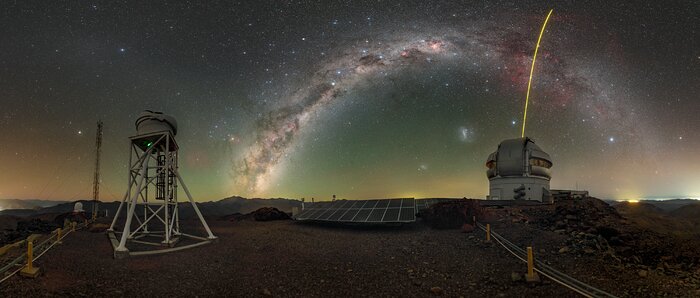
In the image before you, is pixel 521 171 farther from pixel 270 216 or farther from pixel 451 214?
pixel 270 216

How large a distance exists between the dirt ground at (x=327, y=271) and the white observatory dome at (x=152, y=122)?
23.4 ft

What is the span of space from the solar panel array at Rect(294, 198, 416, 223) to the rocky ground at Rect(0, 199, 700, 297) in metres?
2.75

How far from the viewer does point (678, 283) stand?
10836 mm

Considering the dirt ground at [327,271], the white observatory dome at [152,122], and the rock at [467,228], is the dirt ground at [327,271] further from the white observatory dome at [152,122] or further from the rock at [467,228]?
the white observatory dome at [152,122]

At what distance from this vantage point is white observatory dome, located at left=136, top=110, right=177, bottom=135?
2036cm

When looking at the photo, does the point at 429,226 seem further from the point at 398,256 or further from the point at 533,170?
the point at 533,170

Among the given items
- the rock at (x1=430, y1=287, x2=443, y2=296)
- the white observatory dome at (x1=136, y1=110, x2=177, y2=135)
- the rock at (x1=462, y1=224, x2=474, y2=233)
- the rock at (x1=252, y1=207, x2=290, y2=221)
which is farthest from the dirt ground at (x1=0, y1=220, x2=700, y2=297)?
the rock at (x1=252, y1=207, x2=290, y2=221)

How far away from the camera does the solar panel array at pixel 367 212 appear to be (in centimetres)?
2355

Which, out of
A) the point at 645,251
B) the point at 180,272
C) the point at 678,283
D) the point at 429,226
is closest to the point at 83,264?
the point at 180,272

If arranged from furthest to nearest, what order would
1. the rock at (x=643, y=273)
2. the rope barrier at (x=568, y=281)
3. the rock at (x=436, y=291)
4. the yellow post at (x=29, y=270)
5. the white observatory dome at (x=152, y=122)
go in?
the white observatory dome at (x=152, y=122) → the yellow post at (x=29, y=270) → the rock at (x=643, y=273) → the rock at (x=436, y=291) → the rope barrier at (x=568, y=281)

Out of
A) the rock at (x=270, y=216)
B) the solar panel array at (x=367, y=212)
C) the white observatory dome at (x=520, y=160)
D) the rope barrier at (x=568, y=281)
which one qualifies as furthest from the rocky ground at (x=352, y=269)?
the white observatory dome at (x=520, y=160)

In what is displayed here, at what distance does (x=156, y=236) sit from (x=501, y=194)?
35.7 metres

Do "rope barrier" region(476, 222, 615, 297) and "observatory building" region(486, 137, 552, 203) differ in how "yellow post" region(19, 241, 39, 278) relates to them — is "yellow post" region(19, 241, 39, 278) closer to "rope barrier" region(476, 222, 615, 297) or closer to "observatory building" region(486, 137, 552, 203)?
"rope barrier" region(476, 222, 615, 297)

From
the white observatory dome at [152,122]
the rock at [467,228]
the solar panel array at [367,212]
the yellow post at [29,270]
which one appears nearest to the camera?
the yellow post at [29,270]
